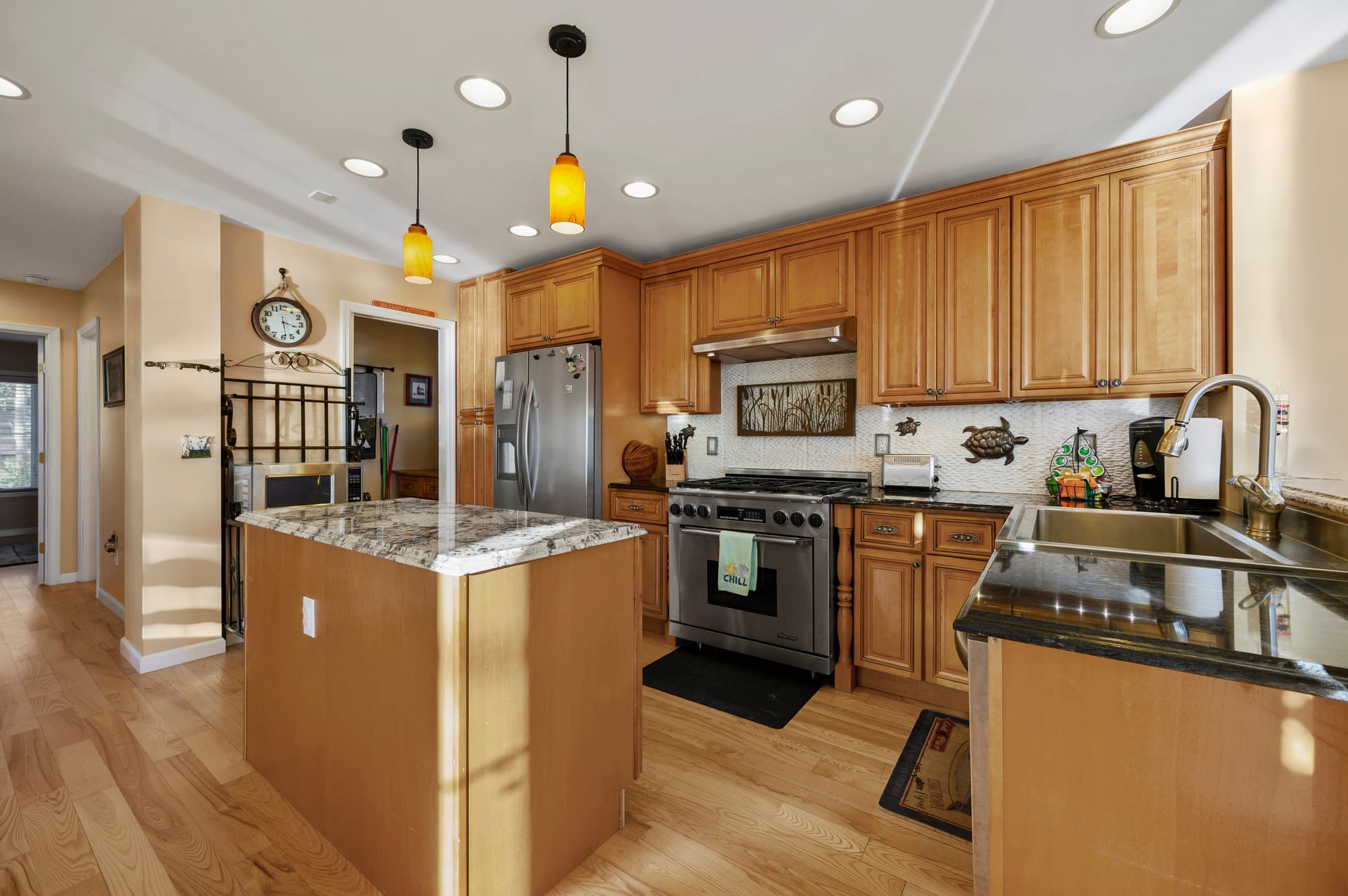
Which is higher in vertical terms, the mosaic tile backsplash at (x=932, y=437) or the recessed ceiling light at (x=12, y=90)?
the recessed ceiling light at (x=12, y=90)

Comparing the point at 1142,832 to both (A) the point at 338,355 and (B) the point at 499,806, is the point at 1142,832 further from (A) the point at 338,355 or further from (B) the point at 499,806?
(A) the point at 338,355

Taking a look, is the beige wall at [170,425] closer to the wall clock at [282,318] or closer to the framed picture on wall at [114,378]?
the wall clock at [282,318]

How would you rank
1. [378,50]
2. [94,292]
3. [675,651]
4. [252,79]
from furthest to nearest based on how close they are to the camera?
1. [94,292]
2. [675,651]
3. [252,79]
4. [378,50]

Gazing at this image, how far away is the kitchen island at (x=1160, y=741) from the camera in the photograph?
708 millimetres

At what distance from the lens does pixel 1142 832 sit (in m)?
0.79

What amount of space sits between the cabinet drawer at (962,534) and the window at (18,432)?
8.64 meters

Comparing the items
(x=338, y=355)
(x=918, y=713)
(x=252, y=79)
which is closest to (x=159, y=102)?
(x=252, y=79)

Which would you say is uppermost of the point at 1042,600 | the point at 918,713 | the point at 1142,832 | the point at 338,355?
the point at 338,355

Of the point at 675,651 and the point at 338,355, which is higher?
the point at 338,355

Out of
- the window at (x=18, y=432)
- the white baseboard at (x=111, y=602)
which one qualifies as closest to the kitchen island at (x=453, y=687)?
the white baseboard at (x=111, y=602)

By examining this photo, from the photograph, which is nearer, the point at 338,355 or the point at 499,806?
the point at 499,806

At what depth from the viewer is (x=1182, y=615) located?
33.0 inches

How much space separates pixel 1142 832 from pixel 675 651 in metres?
2.64

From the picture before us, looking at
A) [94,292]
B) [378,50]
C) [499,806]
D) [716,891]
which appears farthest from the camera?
[94,292]
